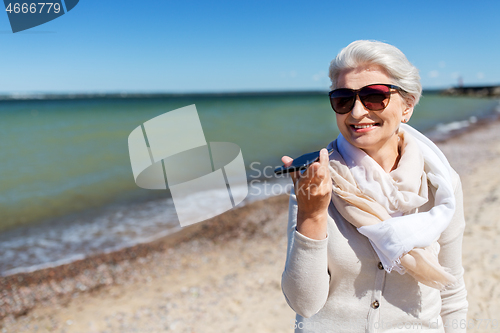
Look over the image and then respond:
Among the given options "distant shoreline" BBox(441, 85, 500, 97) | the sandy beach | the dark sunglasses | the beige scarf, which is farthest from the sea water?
"distant shoreline" BBox(441, 85, 500, 97)

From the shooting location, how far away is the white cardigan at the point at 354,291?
1507 mm

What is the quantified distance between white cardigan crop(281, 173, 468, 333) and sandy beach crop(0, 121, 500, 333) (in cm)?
233

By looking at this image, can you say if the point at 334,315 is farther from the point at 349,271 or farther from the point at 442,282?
the point at 442,282

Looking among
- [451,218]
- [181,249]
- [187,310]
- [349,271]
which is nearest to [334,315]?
[349,271]

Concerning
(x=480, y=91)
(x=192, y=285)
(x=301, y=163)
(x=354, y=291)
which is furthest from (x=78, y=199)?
(x=480, y=91)

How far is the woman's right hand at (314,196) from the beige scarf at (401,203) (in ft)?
0.88

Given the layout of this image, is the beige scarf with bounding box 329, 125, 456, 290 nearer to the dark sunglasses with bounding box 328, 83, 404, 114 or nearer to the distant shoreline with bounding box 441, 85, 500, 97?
the dark sunglasses with bounding box 328, 83, 404, 114

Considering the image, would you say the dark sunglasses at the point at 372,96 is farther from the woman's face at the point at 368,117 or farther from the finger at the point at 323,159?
the finger at the point at 323,159

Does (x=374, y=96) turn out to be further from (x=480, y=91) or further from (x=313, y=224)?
(x=480, y=91)

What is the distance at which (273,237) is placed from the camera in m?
6.15

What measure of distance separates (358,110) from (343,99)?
4.3 inches

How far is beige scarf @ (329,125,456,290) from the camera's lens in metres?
1.55

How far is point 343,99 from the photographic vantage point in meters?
1.67

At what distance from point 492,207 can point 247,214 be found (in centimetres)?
465
